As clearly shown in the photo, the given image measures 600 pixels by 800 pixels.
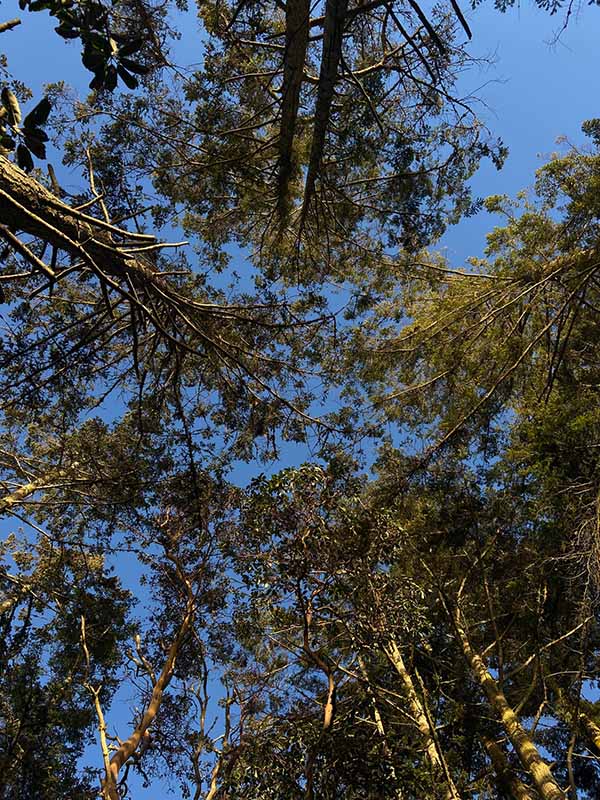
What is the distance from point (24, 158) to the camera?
118 inches

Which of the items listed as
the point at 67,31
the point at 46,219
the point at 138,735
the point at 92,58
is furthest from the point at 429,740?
the point at 67,31

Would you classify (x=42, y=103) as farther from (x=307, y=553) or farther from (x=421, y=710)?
(x=421, y=710)

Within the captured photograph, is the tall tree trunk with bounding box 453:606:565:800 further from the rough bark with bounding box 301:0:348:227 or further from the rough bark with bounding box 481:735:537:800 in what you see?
the rough bark with bounding box 301:0:348:227

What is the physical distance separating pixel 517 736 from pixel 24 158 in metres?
7.13

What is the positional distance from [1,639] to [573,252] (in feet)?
31.0

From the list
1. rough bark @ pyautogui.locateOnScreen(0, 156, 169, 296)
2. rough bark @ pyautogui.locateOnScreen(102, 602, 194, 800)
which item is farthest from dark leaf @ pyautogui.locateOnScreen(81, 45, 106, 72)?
rough bark @ pyautogui.locateOnScreen(102, 602, 194, 800)

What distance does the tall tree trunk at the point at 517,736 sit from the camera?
547cm

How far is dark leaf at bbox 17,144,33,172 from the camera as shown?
9.57 ft

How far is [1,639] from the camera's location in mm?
7055

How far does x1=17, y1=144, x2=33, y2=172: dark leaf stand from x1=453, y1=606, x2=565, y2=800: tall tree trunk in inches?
269

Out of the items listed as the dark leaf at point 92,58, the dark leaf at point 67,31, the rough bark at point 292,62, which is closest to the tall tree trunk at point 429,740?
the dark leaf at point 92,58

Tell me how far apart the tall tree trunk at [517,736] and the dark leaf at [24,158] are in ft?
22.4

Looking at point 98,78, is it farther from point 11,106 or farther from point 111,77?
point 11,106

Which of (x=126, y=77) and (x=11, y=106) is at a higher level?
(x=126, y=77)
